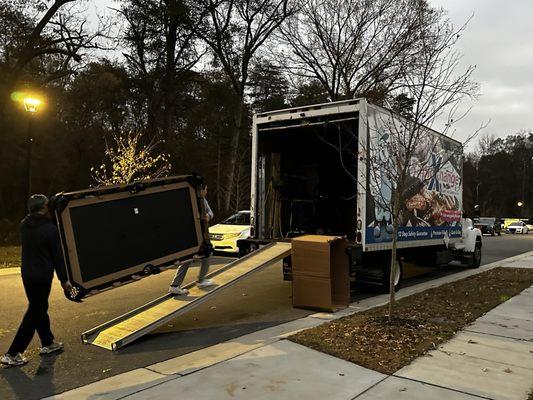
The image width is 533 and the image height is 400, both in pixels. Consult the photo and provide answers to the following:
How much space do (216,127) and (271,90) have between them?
555 centimetres

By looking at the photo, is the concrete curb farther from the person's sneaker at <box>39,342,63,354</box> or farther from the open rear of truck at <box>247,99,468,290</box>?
the person's sneaker at <box>39,342,63,354</box>

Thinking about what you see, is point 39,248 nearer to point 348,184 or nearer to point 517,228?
point 348,184

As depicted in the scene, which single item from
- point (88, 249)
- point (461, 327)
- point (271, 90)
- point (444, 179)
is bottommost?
point (461, 327)

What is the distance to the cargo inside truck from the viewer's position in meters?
10.3

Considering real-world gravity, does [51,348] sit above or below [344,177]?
below

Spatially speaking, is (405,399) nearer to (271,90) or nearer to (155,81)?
(155,81)

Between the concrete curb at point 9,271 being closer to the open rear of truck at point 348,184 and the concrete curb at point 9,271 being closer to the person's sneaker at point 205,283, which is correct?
the open rear of truck at point 348,184

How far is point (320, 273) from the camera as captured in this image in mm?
8086

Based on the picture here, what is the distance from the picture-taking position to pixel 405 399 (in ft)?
14.0

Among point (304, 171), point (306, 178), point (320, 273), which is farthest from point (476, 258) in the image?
point (320, 273)

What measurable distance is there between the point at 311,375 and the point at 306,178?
7086 millimetres

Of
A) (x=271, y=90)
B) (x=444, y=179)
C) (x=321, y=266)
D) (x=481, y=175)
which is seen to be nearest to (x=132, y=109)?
(x=271, y=90)

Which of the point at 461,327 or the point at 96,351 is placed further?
the point at 461,327

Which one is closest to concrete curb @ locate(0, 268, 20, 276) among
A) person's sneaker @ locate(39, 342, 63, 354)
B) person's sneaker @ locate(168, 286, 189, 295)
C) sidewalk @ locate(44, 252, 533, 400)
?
person's sneaker @ locate(168, 286, 189, 295)
